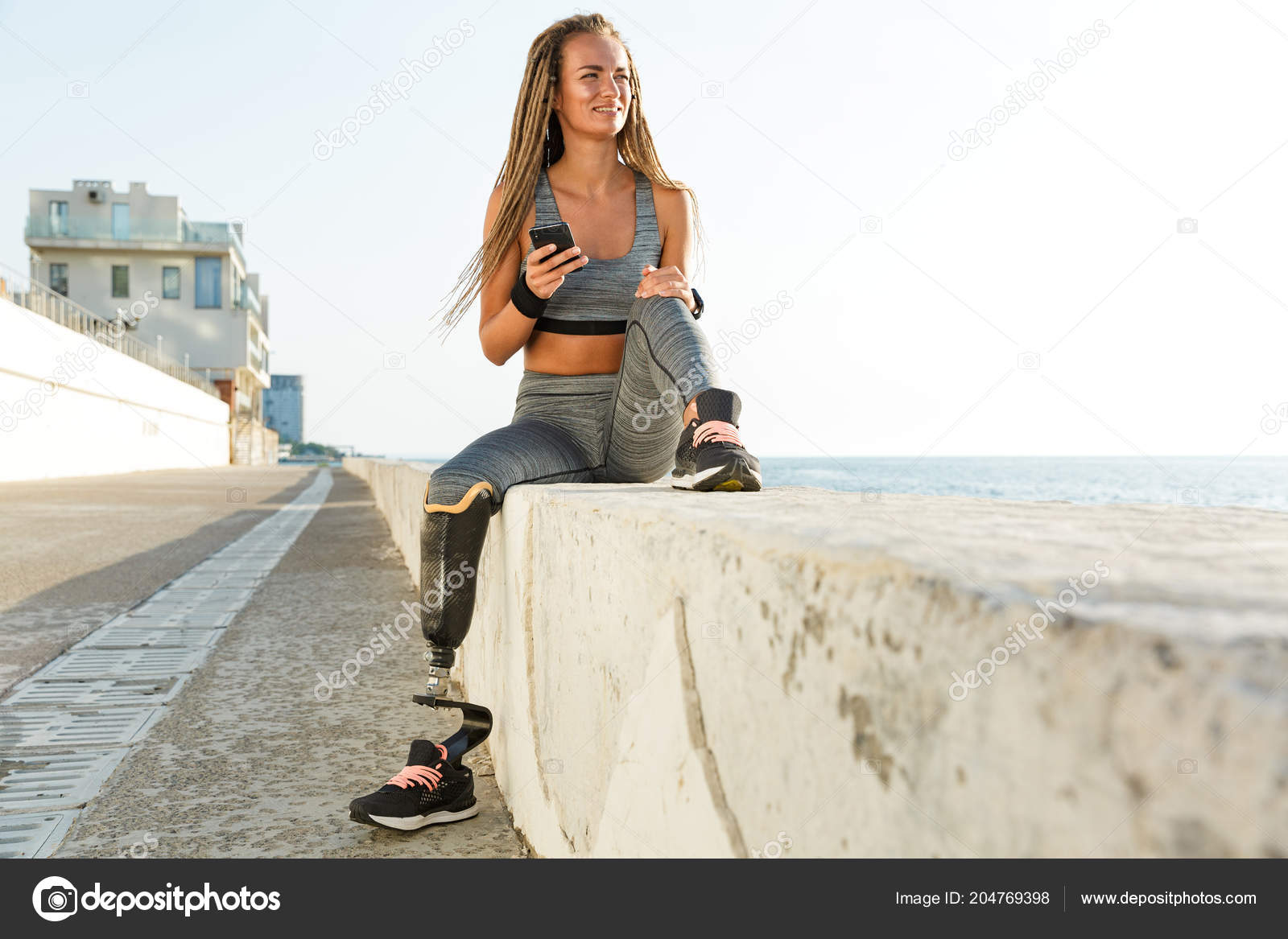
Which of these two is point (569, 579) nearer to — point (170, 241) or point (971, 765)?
point (971, 765)

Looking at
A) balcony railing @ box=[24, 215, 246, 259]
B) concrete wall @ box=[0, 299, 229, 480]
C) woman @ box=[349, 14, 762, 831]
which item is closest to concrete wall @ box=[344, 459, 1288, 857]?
woman @ box=[349, 14, 762, 831]

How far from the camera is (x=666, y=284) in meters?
2.24

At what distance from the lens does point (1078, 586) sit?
61 cm

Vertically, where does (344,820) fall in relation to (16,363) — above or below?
below

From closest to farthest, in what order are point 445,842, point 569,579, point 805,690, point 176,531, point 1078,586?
point 1078,586, point 805,690, point 569,579, point 445,842, point 176,531

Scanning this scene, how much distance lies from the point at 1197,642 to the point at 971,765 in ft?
0.51

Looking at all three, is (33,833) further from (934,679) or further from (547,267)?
(934,679)

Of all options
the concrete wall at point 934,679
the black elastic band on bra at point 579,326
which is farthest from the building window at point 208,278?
the concrete wall at point 934,679

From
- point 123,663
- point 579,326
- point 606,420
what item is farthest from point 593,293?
point 123,663

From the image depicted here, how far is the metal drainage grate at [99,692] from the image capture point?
2873mm

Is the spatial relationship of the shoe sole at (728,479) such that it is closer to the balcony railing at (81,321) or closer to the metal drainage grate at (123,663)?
the metal drainage grate at (123,663)
